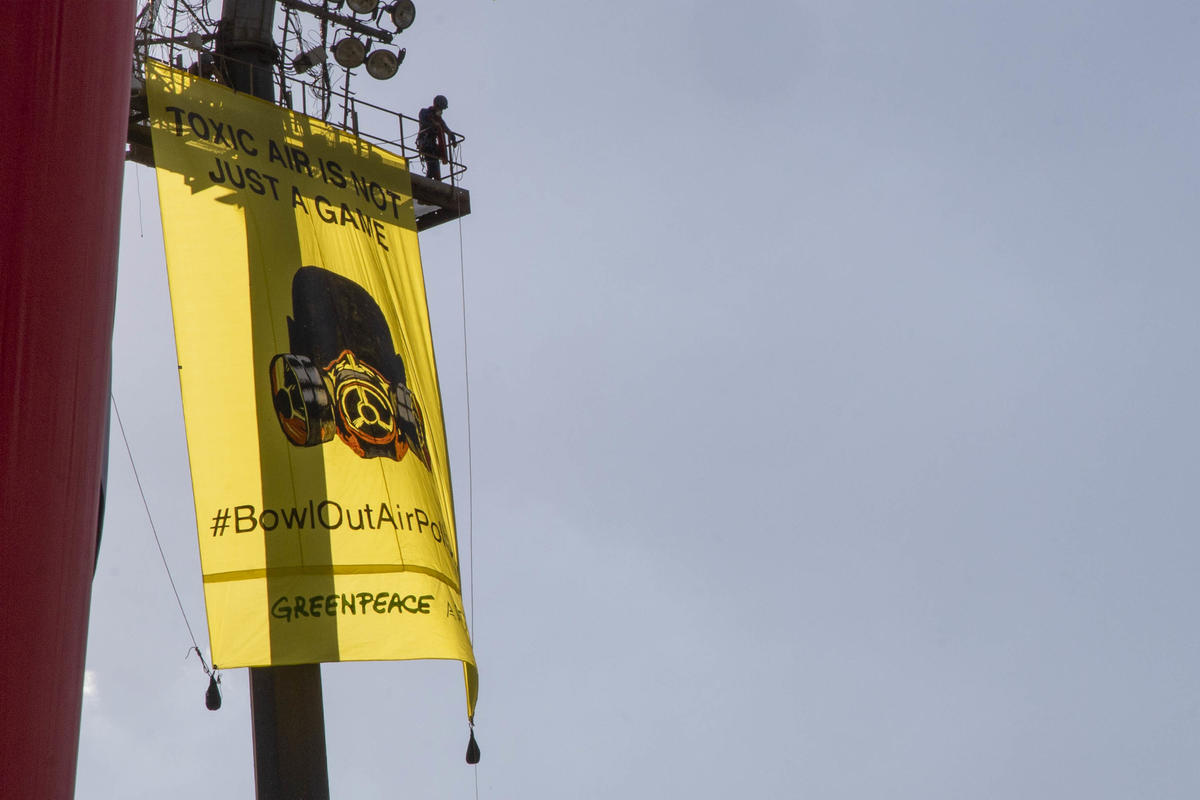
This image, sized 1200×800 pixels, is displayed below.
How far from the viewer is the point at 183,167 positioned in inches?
573

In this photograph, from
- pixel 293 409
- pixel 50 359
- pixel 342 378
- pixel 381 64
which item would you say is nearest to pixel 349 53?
pixel 381 64

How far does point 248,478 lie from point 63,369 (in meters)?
8.47

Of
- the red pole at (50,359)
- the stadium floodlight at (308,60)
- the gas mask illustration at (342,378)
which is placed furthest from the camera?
the stadium floodlight at (308,60)

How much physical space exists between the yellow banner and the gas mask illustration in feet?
0.04

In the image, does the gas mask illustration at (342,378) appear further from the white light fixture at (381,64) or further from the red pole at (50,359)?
the red pole at (50,359)

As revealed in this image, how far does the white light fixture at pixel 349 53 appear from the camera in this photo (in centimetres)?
1805

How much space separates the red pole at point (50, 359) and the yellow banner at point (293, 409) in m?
7.81

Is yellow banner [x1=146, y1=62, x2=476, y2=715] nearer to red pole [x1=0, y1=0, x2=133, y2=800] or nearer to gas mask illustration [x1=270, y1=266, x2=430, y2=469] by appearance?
gas mask illustration [x1=270, y1=266, x2=430, y2=469]

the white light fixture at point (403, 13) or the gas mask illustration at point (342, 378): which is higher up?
the white light fixture at point (403, 13)

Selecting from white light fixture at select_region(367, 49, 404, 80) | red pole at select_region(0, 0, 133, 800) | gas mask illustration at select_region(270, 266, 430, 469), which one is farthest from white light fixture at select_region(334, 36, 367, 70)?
red pole at select_region(0, 0, 133, 800)

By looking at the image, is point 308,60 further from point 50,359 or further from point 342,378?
point 50,359

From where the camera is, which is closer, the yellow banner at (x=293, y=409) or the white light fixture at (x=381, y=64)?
the yellow banner at (x=293, y=409)

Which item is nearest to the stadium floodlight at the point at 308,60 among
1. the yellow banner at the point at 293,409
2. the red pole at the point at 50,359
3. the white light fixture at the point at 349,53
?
the white light fixture at the point at 349,53

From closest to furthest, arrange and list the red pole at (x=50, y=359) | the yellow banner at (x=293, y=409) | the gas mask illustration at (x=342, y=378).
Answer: the red pole at (x=50, y=359) → the yellow banner at (x=293, y=409) → the gas mask illustration at (x=342, y=378)
